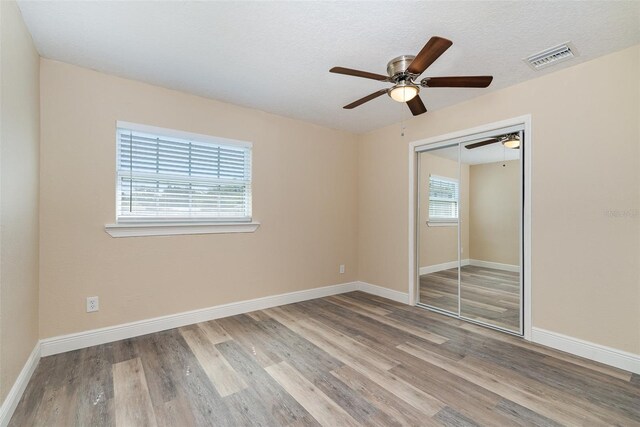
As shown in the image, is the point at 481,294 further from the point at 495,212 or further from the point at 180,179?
the point at 180,179

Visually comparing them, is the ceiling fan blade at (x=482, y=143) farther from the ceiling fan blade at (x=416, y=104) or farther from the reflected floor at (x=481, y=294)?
the reflected floor at (x=481, y=294)

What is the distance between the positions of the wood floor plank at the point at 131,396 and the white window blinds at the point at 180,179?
133 cm

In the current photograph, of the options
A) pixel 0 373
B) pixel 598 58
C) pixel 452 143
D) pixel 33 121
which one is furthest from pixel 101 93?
pixel 598 58

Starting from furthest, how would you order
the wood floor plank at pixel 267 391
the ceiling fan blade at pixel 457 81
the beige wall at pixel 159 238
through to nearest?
1. the beige wall at pixel 159 238
2. the ceiling fan blade at pixel 457 81
3. the wood floor plank at pixel 267 391

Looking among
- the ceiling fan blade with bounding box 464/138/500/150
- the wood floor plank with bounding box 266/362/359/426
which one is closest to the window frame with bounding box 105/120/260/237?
the wood floor plank with bounding box 266/362/359/426

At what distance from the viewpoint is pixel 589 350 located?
2.40 meters

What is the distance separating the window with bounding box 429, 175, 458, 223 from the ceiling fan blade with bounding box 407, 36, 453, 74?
1.86 m

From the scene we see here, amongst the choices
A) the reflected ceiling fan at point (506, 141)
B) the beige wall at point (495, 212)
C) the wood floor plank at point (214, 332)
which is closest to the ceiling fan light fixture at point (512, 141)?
Answer: the reflected ceiling fan at point (506, 141)

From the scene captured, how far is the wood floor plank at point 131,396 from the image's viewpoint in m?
1.69

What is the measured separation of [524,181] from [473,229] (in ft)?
2.56

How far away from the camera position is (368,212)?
4.54 metres

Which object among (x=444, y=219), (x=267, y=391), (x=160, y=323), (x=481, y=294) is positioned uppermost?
(x=444, y=219)

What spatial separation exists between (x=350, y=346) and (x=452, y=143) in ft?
8.41

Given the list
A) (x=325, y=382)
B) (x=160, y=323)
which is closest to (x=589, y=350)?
(x=325, y=382)
